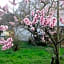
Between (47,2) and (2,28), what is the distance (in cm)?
144

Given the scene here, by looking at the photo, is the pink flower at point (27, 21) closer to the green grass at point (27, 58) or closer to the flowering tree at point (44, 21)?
the flowering tree at point (44, 21)

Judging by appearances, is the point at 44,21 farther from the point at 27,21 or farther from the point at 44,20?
the point at 27,21

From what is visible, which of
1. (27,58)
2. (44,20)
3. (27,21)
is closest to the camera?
(44,20)

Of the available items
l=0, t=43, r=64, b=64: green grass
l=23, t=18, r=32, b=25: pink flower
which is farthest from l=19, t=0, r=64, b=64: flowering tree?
l=0, t=43, r=64, b=64: green grass

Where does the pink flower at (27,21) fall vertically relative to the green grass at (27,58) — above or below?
above

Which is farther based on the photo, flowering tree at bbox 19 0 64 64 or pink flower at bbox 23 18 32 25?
pink flower at bbox 23 18 32 25

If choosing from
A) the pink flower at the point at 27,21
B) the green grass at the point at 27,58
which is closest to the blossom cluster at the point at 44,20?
the pink flower at the point at 27,21

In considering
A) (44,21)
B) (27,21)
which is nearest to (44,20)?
(44,21)

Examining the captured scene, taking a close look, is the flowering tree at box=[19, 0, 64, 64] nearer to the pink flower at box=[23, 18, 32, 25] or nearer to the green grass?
the pink flower at box=[23, 18, 32, 25]

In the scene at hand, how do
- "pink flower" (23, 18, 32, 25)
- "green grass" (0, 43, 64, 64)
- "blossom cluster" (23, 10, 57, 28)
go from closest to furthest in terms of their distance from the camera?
"blossom cluster" (23, 10, 57, 28) → "pink flower" (23, 18, 32, 25) → "green grass" (0, 43, 64, 64)

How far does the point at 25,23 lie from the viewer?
5598 millimetres

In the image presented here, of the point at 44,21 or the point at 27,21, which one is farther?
the point at 27,21

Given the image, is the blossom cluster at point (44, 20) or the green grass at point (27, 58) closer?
the blossom cluster at point (44, 20)

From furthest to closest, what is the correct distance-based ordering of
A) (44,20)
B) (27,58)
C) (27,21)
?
(27,58), (27,21), (44,20)
